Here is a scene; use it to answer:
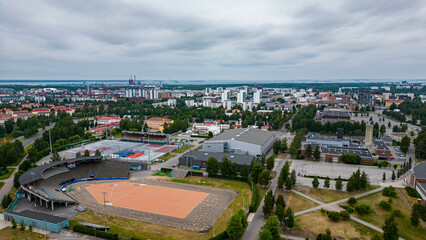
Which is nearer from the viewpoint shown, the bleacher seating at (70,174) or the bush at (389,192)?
the bleacher seating at (70,174)

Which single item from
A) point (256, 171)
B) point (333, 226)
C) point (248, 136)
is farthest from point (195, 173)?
point (333, 226)

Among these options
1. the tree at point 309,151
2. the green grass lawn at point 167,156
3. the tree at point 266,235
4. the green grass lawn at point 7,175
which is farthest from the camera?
the green grass lawn at point 167,156

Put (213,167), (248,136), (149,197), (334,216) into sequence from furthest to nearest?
(248,136), (213,167), (149,197), (334,216)

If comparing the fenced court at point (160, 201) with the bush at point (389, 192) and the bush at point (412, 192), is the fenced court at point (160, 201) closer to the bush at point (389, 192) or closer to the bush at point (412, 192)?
the bush at point (389, 192)

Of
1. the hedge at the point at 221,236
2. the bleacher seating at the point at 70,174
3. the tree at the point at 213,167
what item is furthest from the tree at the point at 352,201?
the bleacher seating at the point at 70,174

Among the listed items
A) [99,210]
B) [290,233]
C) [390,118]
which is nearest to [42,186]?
[99,210]

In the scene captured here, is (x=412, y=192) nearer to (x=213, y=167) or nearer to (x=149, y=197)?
(x=213, y=167)
